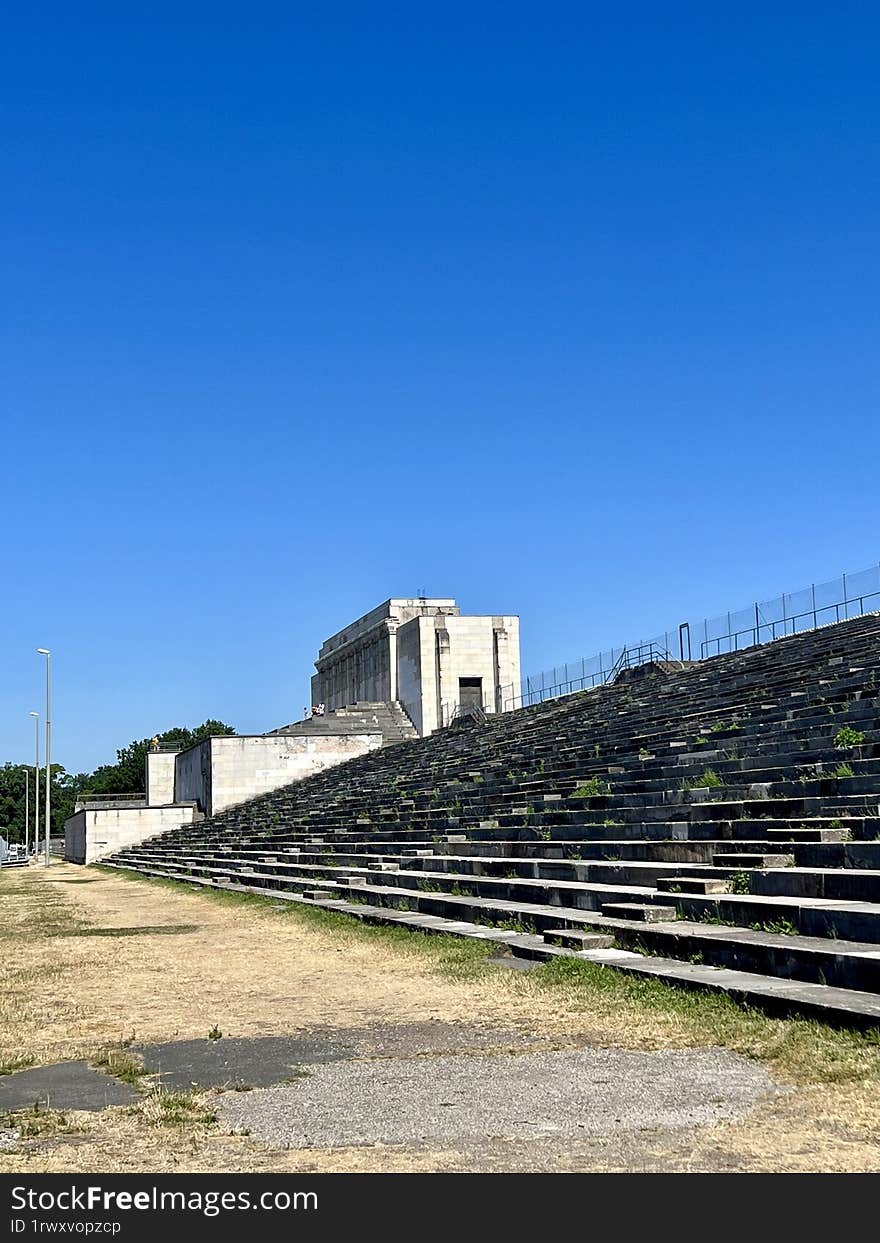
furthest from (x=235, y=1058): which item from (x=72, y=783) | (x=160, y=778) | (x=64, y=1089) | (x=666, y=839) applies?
(x=72, y=783)

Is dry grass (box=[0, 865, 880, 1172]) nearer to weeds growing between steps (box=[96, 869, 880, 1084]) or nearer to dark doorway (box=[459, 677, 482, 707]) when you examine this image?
weeds growing between steps (box=[96, 869, 880, 1084])

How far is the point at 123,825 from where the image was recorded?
52.4m

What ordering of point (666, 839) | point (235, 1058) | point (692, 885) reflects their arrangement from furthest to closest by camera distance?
point (666, 839)
point (692, 885)
point (235, 1058)

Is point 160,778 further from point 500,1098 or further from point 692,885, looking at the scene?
point 500,1098

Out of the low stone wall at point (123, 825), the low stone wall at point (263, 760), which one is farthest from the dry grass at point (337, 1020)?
the low stone wall at point (123, 825)

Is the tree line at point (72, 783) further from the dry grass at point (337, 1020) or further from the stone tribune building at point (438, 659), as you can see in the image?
the dry grass at point (337, 1020)

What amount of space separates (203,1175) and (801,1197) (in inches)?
92.1

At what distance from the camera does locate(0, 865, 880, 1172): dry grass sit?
5.17 m

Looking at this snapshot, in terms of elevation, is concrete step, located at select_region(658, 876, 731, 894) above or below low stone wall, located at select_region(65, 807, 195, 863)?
above

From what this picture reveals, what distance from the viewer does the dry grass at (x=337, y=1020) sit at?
5172mm

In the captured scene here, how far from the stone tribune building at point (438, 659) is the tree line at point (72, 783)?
18.0 meters

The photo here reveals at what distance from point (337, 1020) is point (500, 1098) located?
10.4 ft

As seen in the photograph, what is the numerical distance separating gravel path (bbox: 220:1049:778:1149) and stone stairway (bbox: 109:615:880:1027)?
132cm

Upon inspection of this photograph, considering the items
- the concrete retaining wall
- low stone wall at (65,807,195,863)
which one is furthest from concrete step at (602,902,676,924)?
the concrete retaining wall
